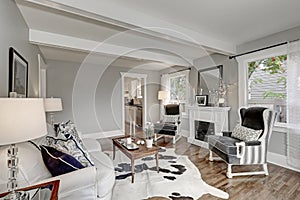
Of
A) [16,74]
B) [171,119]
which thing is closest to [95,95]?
[171,119]

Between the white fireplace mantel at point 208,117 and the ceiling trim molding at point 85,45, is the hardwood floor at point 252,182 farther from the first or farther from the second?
the ceiling trim molding at point 85,45

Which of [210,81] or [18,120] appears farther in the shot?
[210,81]

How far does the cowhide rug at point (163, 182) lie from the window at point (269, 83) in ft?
6.35

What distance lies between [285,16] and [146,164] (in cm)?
325

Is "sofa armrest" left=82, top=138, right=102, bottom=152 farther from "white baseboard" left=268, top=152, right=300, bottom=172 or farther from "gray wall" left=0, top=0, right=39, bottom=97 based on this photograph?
"white baseboard" left=268, top=152, right=300, bottom=172

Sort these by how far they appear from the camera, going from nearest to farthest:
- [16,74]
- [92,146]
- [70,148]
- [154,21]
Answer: [70,148] < [16,74] < [154,21] < [92,146]

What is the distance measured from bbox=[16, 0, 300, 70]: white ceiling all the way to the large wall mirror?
0.66m

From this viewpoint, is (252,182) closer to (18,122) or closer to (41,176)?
(41,176)

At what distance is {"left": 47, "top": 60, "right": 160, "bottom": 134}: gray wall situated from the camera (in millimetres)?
5043

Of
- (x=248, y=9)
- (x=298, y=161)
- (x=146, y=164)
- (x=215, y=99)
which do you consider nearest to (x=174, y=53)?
(x=215, y=99)

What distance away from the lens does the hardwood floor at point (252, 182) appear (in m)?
2.22

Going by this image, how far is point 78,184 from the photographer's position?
144 centimetres

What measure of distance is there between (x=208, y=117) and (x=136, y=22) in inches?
117

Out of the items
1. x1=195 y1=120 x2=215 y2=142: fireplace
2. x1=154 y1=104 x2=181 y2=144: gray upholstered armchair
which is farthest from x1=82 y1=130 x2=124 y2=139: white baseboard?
x1=195 y1=120 x2=215 y2=142: fireplace
